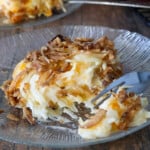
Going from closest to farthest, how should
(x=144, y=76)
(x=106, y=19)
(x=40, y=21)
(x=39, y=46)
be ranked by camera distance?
(x=144, y=76) < (x=39, y=46) < (x=40, y=21) < (x=106, y=19)

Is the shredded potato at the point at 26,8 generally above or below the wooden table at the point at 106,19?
above

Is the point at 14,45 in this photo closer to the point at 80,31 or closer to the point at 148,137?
the point at 80,31

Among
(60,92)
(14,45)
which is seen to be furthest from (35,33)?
(60,92)

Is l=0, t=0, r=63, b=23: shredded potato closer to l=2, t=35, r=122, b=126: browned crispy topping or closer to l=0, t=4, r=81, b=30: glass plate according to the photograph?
l=0, t=4, r=81, b=30: glass plate

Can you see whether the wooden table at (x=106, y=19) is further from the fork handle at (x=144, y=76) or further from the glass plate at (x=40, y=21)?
the fork handle at (x=144, y=76)

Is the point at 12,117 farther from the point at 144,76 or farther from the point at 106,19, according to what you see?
the point at 106,19

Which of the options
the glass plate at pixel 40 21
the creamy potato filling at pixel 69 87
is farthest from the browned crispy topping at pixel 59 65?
the glass plate at pixel 40 21

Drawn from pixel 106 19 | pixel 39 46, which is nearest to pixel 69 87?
pixel 39 46

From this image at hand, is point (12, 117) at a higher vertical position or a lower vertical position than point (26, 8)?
lower

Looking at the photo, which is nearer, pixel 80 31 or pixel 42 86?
pixel 42 86
